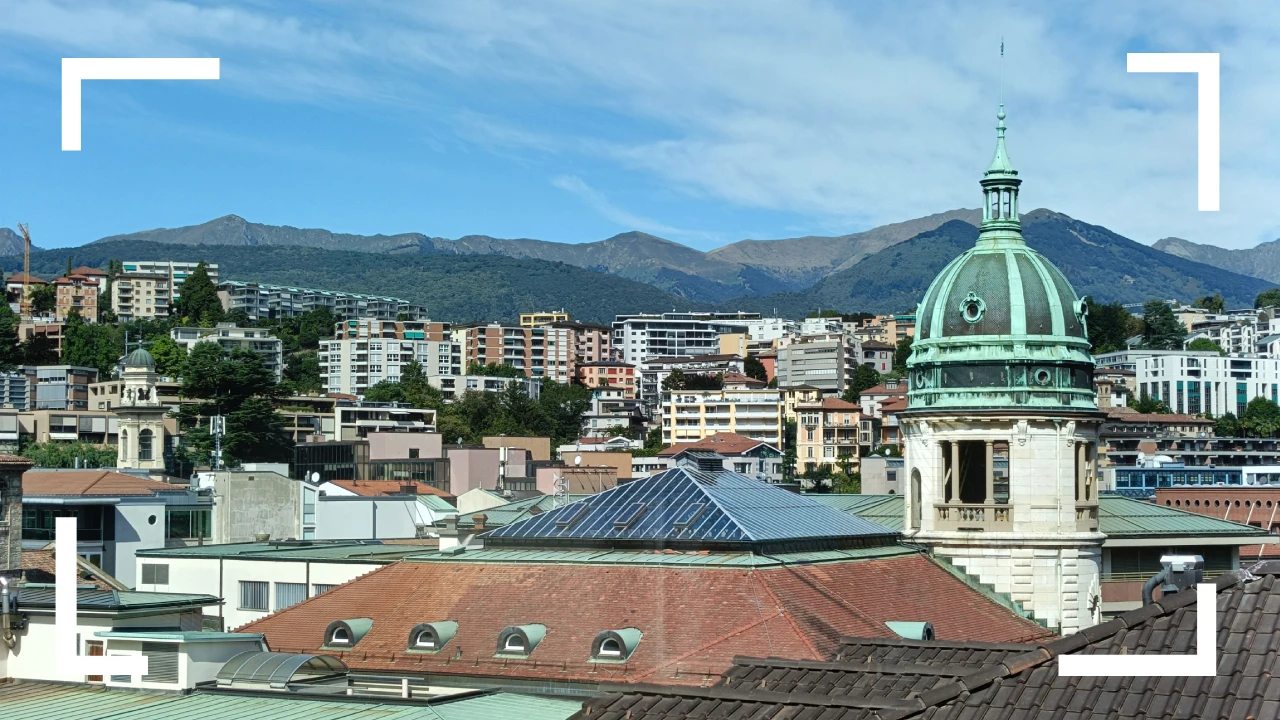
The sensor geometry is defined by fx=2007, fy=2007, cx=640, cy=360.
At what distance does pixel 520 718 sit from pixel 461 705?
1.24 m

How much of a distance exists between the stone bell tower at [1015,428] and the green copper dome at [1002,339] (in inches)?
1.6

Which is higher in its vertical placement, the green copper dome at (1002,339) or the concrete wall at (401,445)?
the green copper dome at (1002,339)

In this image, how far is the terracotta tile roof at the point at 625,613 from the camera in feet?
145

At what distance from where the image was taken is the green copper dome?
59.8 metres

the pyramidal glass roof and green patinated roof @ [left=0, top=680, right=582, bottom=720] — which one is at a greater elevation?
the pyramidal glass roof

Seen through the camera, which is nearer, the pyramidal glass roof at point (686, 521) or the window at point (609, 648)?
the window at point (609, 648)

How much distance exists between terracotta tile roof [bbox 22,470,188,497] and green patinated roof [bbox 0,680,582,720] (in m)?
58.3

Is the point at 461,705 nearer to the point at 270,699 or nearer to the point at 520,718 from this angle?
the point at 520,718

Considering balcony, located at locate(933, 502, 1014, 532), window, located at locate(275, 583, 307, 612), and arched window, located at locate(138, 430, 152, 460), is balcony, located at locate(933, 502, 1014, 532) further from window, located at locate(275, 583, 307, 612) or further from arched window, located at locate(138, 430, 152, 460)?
arched window, located at locate(138, 430, 152, 460)

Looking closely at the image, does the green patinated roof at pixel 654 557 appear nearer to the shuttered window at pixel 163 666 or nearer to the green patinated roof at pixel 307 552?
the green patinated roof at pixel 307 552

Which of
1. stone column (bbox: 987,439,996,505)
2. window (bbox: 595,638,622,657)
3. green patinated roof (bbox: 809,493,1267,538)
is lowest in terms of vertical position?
window (bbox: 595,638,622,657)
